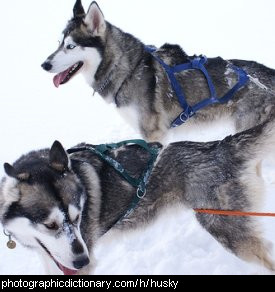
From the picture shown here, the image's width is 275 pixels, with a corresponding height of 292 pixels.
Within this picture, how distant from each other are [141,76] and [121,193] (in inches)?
72.2

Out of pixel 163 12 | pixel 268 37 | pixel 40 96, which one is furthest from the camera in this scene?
pixel 163 12

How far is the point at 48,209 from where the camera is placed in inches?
89.4

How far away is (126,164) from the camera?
2805 mm

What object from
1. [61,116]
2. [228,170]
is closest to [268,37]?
[61,116]

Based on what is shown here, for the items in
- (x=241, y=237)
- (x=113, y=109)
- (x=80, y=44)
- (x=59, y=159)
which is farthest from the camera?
(x=113, y=109)

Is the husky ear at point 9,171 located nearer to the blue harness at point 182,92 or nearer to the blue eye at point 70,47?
the blue eye at point 70,47

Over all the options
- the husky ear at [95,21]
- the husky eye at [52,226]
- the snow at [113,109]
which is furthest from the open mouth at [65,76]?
the husky eye at [52,226]

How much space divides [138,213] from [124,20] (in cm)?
1354

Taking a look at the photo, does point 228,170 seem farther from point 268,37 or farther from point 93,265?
point 268,37

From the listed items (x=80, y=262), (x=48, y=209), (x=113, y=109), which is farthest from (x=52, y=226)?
(x=113, y=109)

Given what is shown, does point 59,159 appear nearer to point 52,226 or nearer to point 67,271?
point 52,226

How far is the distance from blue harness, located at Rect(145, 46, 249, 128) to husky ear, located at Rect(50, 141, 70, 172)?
1.95 metres

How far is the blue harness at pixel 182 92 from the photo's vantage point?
3996mm

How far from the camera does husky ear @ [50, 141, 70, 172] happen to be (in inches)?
95.5
